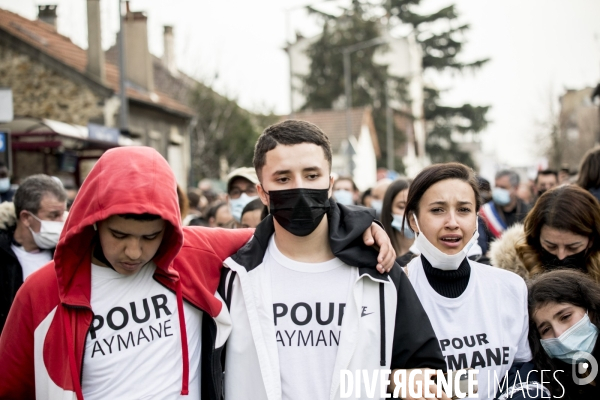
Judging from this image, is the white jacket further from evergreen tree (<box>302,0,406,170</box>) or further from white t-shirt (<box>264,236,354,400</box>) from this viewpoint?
evergreen tree (<box>302,0,406,170</box>)

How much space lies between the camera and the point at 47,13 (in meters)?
28.5

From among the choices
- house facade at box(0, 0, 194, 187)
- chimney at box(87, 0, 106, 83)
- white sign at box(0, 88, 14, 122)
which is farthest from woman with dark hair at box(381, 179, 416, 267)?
chimney at box(87, 0, 106, 83)

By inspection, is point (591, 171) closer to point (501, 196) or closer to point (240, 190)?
point (501, 196)

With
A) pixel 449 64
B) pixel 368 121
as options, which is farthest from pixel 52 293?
pixel 449 64

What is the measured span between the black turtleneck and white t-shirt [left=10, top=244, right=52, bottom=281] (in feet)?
A: 10.1

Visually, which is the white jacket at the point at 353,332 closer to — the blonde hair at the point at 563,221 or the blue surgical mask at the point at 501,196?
the blonde hair at the point at 563,221

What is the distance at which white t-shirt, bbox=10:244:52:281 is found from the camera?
5.03m

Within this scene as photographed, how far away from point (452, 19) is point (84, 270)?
1938 inches

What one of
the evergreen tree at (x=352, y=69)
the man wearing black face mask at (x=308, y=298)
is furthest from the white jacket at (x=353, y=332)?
the evergreen tree at (x=352, y=69)

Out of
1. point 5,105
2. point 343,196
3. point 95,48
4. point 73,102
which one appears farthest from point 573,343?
point 95,48

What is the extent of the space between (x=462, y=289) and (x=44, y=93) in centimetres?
1967

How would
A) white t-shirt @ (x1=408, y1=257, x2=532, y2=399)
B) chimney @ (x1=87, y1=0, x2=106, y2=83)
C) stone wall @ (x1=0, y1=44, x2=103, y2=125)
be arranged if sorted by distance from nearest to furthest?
white t-shirt @ (x1=408, y1=257, x2=532, y2=399) → stone wall @ (x1=0, y1=44, x2=103, y2=125) → chimney @ (x1=87, y1=0, x2=106, y2=83)

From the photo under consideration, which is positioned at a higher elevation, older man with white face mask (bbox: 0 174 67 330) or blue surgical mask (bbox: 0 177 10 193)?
blue surgical mask (bbox: 0 177 10 193)

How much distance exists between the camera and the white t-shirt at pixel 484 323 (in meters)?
3.14
